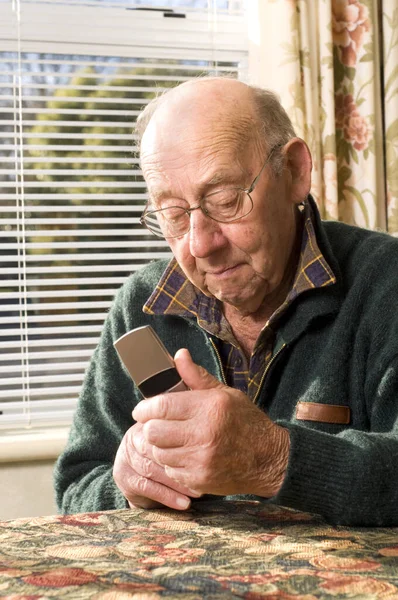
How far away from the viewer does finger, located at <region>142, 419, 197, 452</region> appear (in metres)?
0.97

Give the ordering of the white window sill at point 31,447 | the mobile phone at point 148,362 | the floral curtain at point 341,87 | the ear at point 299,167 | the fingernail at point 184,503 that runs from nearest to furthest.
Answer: the mobile phone at point 148,362
the fingernail at point 184,503
the ear at point 299,167
the floral curtain at point 341,87
the white window sill at point 31,447

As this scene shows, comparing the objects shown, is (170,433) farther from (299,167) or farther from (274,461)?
(299,167)

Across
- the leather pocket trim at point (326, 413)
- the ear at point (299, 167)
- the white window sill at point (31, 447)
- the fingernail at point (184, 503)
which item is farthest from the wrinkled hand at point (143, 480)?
the white window sill at point (31, 447)

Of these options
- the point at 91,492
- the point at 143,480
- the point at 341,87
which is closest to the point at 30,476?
the point at 91,492

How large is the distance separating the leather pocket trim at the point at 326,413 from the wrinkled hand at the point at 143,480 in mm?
324

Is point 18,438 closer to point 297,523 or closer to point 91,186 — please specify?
point 91,186

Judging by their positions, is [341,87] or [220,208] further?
[341,87]

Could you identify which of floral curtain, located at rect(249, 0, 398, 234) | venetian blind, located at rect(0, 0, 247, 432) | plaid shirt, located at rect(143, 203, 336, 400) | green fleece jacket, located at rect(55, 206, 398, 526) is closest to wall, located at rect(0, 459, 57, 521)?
venetian blind, located at rect(0, 0, 247, 432)

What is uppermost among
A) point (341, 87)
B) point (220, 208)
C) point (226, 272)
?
point (341, 87)

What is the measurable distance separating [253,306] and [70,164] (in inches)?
47.3

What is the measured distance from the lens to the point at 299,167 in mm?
1436

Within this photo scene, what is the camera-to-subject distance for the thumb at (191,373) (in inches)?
38.5

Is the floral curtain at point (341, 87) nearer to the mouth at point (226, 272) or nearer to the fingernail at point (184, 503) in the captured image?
the mouth at point (226, 272)

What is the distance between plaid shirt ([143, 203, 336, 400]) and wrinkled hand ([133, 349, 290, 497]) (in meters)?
0.40
